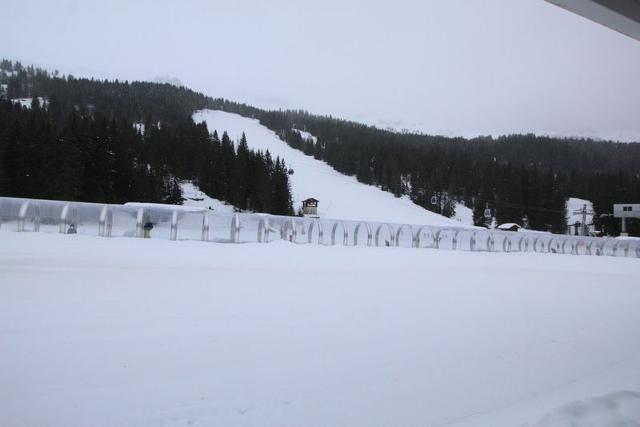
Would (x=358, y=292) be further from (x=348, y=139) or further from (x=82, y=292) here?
(x=348, y=139)

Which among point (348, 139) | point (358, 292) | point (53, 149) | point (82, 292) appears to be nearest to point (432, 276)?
point (358, 292)

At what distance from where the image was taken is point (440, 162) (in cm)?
9769

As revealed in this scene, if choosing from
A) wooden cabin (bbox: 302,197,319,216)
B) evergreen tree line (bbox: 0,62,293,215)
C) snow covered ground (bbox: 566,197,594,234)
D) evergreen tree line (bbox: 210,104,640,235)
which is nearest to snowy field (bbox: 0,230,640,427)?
evergreen tree line (bbox: 0,62,293,215)

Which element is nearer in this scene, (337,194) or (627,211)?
(627,211)

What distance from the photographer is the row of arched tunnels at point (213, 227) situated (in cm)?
1805

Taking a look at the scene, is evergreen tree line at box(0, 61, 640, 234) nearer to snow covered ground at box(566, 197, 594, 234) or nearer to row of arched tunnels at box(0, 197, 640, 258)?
snow covered ground at box(566, 197, 594, 234)

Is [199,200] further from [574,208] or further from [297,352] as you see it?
[574,208]

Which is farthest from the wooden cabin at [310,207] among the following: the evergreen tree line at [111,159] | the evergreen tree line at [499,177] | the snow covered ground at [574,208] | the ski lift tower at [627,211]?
the snow covered ground at [574,208]

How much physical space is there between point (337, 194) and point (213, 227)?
60.0 meters

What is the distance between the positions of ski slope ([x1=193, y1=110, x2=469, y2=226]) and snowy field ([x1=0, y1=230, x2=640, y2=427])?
55125mm

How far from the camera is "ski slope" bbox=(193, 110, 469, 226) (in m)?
68.5

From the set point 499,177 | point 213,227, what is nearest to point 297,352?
point 213,227

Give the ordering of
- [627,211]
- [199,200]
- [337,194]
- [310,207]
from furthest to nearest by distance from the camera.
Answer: [337,194] → [199,200] → [310,207] → [627,211]

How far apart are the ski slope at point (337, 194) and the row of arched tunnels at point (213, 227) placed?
3493 centimetres
